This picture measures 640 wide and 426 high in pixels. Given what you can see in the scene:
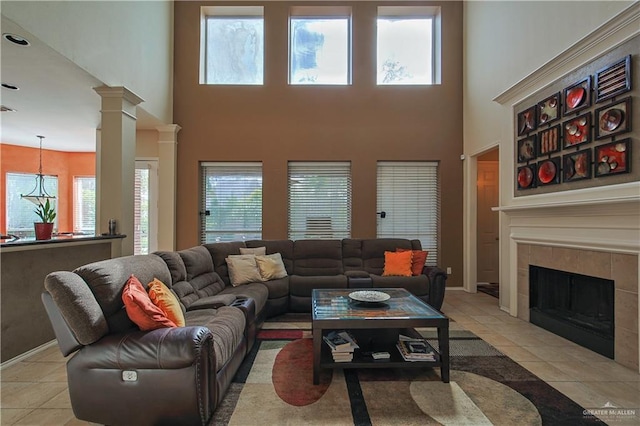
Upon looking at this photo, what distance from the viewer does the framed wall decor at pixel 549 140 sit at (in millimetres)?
3301

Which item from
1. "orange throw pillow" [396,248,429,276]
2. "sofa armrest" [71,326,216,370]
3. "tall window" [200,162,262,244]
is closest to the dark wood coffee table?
"sofa armrest" [71,326,216,370]

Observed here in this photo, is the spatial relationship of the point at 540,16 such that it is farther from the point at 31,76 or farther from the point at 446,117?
the point at 31,76

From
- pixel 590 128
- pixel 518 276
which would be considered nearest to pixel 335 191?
pixel 518 276

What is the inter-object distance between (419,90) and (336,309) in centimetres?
445

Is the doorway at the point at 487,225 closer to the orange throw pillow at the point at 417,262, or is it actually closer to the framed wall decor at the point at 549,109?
the orange throw pillow at the point at 417,262

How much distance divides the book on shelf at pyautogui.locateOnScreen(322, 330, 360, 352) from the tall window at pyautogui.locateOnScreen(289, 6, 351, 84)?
4.50 metres

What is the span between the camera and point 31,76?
3439mm

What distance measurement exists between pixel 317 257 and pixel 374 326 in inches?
90.4

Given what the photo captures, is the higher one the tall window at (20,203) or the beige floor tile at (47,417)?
the tall window at (20,203)

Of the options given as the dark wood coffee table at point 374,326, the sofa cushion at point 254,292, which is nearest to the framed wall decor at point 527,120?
the dark wood coffee table at point 374,326

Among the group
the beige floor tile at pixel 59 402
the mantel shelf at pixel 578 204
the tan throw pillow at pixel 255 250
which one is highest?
the mantel shelf at pixel 578 204

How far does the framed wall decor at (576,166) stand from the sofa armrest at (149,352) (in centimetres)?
350

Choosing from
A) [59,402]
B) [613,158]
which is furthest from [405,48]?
[59,402]

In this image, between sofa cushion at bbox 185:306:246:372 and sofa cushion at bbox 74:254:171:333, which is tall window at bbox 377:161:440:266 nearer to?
sofa cushion at bbox 185:306:246:372
